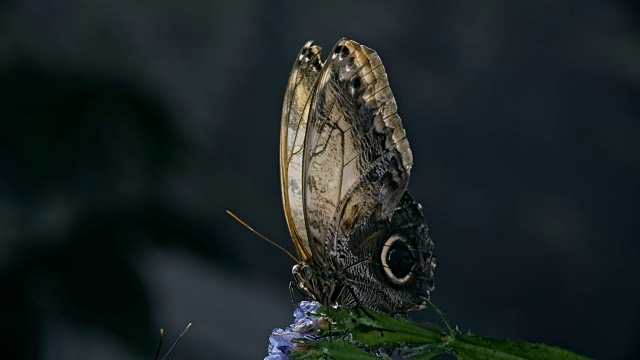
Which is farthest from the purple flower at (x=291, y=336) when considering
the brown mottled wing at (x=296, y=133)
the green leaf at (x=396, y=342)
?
the brown mottled wing at (x=296, y=133)

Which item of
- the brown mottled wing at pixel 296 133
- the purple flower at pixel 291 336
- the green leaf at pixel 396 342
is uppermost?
the brown mottled wing at pixel 296 133

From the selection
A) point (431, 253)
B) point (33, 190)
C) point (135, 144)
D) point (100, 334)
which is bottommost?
point (100, 334)

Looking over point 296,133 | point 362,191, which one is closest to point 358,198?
point 362,191

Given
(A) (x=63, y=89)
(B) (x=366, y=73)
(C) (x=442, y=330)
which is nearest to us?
(C) (x=442, y=330)

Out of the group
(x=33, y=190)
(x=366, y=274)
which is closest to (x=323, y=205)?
(x=366, y=274)

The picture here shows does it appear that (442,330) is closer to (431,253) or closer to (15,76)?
(431,253)

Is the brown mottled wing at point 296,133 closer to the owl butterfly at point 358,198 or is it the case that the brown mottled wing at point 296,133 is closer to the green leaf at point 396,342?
the owl butterfly at point 358,198

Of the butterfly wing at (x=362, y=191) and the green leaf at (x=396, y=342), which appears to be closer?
the green leaf at (x=396, y=342)

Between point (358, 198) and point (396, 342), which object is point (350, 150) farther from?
point (396, 342)
